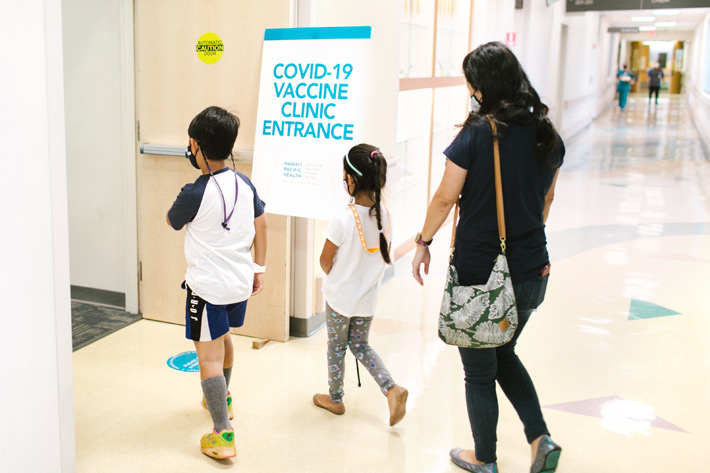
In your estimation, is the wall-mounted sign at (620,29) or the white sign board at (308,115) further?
the wall-mounted sign at (620,29)

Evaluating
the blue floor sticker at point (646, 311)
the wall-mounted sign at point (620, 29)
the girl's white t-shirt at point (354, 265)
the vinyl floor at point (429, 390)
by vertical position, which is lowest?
the vinyl floor at point (429, 390)

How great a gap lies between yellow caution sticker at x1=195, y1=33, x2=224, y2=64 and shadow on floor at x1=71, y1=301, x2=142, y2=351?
156 centimetres

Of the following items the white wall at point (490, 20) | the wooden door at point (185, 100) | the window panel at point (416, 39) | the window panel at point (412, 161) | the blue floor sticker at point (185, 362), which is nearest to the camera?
the blue floor sticker at point (185, 362)

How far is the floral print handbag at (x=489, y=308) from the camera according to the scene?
220 centimetres

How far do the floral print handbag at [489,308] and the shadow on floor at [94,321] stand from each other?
2.26 metres

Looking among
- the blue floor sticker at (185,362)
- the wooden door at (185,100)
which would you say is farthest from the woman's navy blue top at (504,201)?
the blue floor sticker at (185,362)

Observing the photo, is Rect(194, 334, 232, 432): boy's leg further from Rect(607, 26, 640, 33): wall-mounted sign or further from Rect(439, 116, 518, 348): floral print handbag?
Rect(607, 26, 640, 33): wall-mounted sign

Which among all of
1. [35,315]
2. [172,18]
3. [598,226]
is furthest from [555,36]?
[35,315]

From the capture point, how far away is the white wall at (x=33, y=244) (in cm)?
202

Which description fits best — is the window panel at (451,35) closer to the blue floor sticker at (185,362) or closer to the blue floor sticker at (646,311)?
the blue floor sticker at (646,311)

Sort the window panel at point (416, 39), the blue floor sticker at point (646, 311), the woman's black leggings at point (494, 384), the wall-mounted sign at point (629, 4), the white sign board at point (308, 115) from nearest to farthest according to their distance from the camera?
1. the woman's black leggings at point (494, 384)
2. the white sign board at point (308, 115)
3. the blue floor sticker at point (646, 311)
4. the window panel at point (416, 39)
5. the wall-mounted sign at point (629, 4)

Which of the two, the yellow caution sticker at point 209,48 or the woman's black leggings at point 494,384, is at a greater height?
the yellow caution sticker at point 209,48

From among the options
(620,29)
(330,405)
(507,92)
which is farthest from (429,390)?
(620,29)

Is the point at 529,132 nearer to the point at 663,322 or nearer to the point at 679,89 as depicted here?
the point at 663,322
